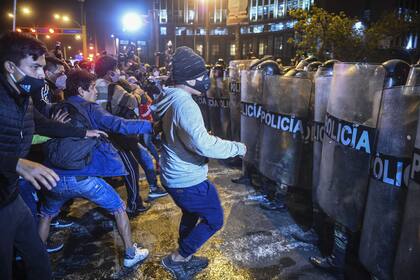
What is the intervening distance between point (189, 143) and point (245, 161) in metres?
3.27

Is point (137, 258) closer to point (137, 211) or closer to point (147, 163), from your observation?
point (137, 211)

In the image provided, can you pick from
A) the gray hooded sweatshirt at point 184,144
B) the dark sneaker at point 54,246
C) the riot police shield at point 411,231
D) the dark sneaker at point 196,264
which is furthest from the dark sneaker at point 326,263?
the dark sneaker at point 54,246

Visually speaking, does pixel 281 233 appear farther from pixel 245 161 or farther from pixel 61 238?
pixel 61 238

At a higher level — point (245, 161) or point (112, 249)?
point (245, 161)

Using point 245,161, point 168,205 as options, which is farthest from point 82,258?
point 245,161

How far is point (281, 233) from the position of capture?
4117 millimetres

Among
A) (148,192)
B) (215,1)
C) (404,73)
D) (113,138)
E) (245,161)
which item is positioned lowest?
(148,192)

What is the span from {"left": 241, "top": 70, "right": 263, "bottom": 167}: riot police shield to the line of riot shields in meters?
0.43

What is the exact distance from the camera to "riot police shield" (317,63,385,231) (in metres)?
2.87

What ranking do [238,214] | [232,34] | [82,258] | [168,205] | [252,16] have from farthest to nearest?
[232,34] → [252,16] → [168,205] → [238,214] → [82,258]

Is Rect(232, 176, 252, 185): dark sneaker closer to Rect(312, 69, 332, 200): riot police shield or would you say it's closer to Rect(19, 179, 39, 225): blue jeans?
Rect(312, 69, 332, 200): riot police shield

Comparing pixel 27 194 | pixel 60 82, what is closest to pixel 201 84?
pixel 27 194

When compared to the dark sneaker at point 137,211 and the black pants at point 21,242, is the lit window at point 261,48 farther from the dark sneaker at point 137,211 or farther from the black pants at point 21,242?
the black pants at point 21,242

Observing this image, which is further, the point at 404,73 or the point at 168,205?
the point at 168,205
